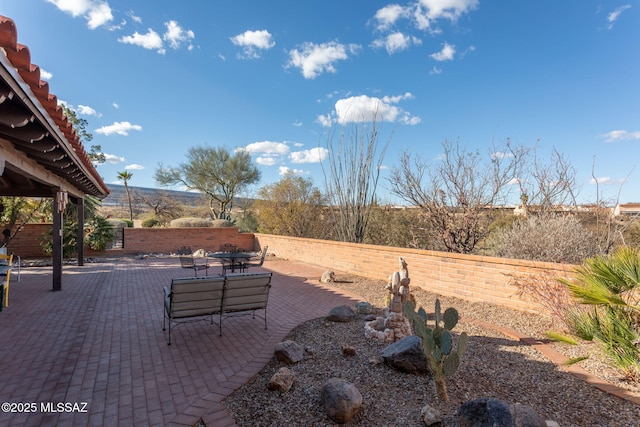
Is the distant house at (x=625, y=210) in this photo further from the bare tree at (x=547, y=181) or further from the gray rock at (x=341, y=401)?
the gray rock at (x=341, y=401)

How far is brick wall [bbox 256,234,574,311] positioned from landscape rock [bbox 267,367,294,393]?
444cm

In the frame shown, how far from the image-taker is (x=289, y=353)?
10.7 ft

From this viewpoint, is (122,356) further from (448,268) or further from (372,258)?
(372,258)

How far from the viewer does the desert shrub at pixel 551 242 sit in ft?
19.7

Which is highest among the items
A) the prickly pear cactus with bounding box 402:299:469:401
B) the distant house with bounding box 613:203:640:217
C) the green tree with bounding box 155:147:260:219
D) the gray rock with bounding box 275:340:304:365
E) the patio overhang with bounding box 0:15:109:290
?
the green tree with bounding box 155:147:260:219

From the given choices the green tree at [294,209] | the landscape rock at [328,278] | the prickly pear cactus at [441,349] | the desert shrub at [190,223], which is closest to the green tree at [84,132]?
the desert shrub at [190,223]

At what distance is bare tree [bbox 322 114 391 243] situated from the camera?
32.7 feet

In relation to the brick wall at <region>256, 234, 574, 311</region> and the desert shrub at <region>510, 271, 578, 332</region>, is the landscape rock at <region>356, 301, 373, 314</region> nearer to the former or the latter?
the brick wall at <region>256, 234, 574, 311</region>

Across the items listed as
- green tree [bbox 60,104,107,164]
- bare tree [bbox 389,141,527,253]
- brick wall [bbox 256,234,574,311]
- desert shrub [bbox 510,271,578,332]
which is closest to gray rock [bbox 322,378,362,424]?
desert shrub [bbox 510,271,578,332]

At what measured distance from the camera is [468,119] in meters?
9.89

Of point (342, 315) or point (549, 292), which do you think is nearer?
point (549, 292)

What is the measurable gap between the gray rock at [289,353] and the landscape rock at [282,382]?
46 cm

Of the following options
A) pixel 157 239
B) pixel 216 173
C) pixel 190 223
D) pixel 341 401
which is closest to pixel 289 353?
pixel 341 401

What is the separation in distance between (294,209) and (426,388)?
42.6 ft
